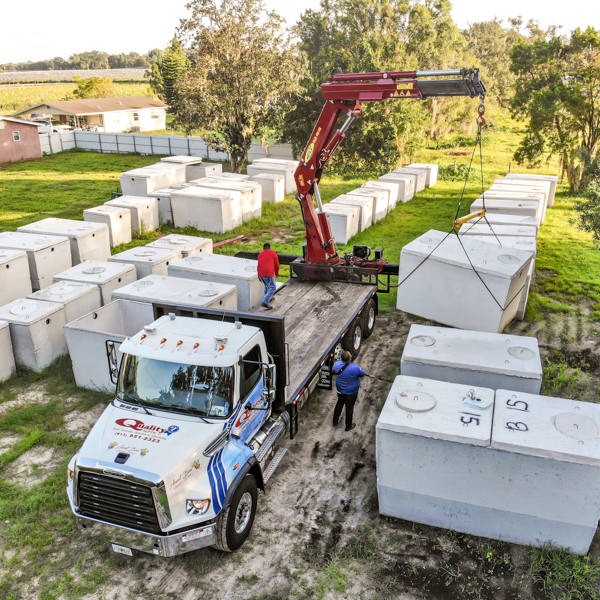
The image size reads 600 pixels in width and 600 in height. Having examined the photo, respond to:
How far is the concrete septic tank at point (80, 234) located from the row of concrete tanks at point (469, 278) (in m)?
9.08

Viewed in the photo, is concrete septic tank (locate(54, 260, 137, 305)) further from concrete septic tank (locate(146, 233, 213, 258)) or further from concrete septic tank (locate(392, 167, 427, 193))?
concrete septic tank (locate(392, 167, 427, 193))

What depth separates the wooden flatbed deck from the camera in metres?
9.59

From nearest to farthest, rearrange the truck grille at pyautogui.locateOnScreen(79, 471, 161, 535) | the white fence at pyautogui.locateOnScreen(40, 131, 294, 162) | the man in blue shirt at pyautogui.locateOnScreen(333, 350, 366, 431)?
the truck grille at pyautogui.locateOnScreen(79, 471, 161, 535) < the man in blue shirt at pyautogui.locateOnScreen(333, 350, 366, 431) < the white fence at pyautogui.locateOnScreen(40, 131, 294, 162)

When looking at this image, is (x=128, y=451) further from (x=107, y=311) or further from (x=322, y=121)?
(x=322, y=121)

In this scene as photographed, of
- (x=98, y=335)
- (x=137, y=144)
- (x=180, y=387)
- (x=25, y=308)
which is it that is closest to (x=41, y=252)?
(x=25, y=308)

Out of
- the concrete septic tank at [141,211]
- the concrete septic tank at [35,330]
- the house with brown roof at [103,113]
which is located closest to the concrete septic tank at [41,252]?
the concrete septic tank at [35,330]

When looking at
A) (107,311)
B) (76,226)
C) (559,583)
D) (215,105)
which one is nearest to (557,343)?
(559,583)

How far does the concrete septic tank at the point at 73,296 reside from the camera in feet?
38.4

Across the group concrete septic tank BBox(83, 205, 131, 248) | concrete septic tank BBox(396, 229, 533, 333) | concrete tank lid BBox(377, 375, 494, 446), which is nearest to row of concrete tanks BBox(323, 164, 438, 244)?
concrete septic tank BBox(396, 229, 533, 333)

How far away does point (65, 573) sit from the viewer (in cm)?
689

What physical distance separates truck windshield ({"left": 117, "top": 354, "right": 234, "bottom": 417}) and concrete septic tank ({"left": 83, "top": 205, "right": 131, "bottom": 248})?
42.2ft

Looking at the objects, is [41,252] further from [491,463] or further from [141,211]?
[491,463]

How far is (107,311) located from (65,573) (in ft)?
17.9

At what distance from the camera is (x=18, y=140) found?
36.6 meters
